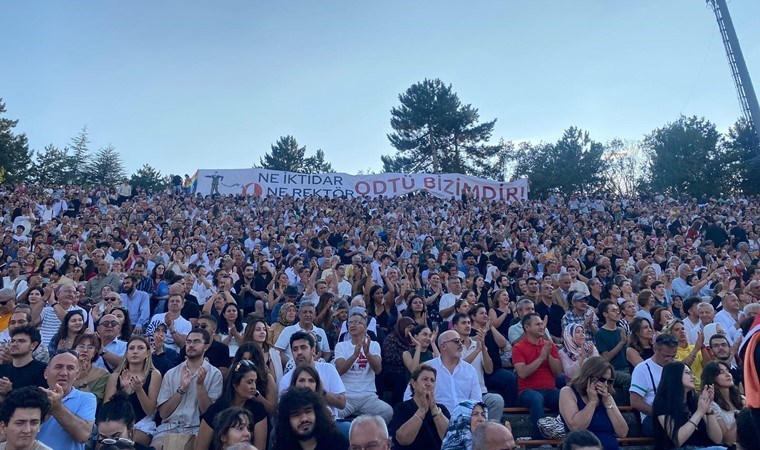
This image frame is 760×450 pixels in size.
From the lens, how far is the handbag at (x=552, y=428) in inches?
200

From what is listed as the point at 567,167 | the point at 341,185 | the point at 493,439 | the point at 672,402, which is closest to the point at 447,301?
the point at 672,402

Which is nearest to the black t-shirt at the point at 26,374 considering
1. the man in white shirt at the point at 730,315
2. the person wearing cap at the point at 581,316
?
the person wearing cap at the point at 581,316

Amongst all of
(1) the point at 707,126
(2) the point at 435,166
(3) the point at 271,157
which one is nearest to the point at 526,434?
(2) the point at 435,166

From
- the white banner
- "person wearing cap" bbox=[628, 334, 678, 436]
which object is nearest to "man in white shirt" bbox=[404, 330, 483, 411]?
"person wearing cap" bbox=[628, 334, 678, 436]

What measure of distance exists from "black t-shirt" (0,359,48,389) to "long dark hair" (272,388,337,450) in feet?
7.15

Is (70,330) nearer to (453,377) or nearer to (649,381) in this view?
(453,377)

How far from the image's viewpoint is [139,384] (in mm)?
4855

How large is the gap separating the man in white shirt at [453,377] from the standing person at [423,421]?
0.71 m

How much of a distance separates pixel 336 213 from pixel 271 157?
124ft

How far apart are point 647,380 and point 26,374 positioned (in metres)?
5.75

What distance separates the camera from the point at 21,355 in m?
4.66

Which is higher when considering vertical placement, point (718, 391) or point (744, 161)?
point (744, 161)

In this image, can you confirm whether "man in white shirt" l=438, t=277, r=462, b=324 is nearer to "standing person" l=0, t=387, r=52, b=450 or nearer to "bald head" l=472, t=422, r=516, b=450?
"bald head" l=472, t=422, r=516, b=450

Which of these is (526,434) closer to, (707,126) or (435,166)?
(435,166)
